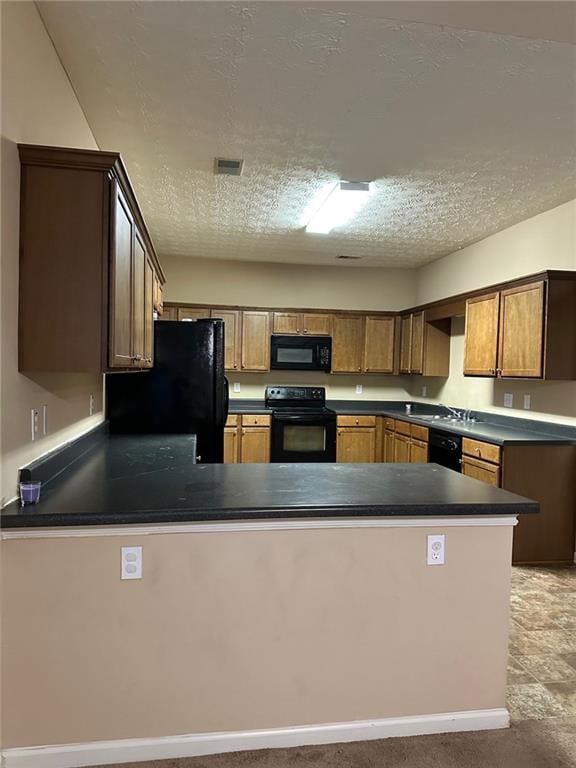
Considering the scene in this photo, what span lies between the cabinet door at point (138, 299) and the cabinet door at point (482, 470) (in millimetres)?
2517

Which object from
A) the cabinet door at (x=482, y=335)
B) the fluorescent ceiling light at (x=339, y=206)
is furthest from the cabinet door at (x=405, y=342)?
the fluorescent ceiling light at (x=339, y=206)

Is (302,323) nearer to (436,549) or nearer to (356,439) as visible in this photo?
(356,439)

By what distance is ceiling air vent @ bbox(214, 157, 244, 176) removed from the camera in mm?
3131

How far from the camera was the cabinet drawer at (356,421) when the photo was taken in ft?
19.6

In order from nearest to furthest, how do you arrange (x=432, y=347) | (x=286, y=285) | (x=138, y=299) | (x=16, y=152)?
1. (x=16, y=152)
2. (x=138, y=299)
3. (x=432, y=347)
4. (x=286, y=285)

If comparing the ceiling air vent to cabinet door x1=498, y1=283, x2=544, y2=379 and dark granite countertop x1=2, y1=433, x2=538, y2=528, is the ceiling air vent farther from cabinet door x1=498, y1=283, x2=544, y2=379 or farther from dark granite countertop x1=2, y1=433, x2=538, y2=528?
cabinet door x1=498, y1=283, x2=544, y2=379

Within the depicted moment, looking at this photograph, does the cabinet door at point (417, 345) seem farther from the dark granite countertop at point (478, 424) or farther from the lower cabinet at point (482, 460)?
the lower cabinet at point (482, 460)

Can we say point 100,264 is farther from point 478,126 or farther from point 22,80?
point 478,126

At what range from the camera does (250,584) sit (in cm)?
182

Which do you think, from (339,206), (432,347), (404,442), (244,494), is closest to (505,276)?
(432,347)

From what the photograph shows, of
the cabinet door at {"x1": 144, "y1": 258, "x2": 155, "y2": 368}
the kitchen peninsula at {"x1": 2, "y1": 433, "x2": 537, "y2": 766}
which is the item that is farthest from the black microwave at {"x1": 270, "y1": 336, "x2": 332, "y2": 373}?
the kitchen peninsula at {"x1": 2, "y1": 433, "x2": 537, "y2": 766}

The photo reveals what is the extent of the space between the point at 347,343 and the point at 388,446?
136cm

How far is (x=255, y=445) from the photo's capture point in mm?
5750

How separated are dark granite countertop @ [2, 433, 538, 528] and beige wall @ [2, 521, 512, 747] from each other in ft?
0.33
